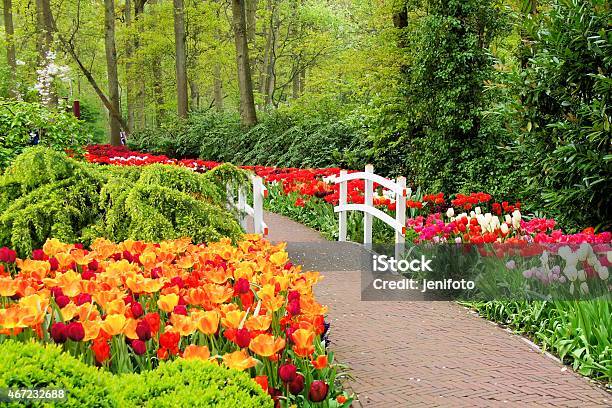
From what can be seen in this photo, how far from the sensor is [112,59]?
26.6 meters

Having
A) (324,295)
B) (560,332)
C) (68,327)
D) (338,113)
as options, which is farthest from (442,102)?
(338,113)

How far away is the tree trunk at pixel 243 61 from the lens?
21.0 metres

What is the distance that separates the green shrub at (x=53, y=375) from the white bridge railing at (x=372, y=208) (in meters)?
6.07

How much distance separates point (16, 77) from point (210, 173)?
23.7 m

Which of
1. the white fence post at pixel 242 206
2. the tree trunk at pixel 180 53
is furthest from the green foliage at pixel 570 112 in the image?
the tree trunk at pixel 180 53

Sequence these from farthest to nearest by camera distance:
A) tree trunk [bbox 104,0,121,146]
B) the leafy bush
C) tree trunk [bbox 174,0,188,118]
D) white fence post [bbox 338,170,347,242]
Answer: tree trunk [bbox 104,0,121,146], tree trunk [bbox 174,0,188,118], the leafy bush, white fence post [bbox 338,170,347,242]

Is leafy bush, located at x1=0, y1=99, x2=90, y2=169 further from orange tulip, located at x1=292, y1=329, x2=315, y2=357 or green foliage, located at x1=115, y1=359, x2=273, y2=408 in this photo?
green foliage, located at x1=115, y1=359, x2=273, y2=408

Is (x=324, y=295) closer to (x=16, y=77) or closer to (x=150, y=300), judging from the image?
(x=150, y=300)

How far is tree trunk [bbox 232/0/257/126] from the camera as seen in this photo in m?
21.0

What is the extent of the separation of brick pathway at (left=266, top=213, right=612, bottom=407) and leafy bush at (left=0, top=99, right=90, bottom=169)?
6.50 metres

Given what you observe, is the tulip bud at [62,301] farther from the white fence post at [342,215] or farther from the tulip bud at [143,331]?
the white fence post at [342,215]

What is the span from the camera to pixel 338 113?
829 inches

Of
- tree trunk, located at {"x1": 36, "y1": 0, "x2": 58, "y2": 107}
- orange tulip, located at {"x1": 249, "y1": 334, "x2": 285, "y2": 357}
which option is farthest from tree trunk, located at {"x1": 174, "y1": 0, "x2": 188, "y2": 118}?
orange tulip, located at {"x1": 249, "y1": 334, "x2": 285, "y2": 357}

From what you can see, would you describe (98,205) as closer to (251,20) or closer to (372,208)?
(372,208)
